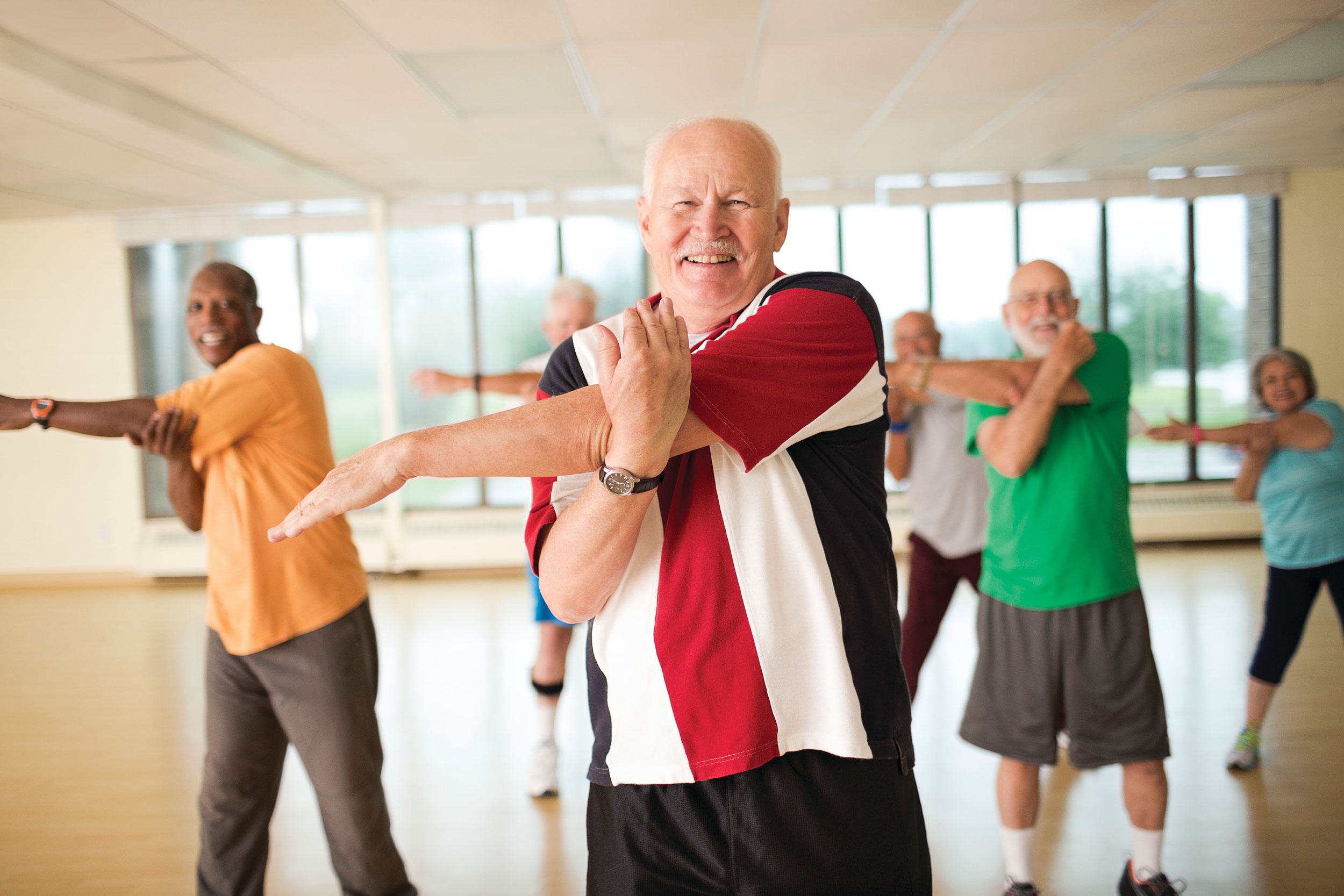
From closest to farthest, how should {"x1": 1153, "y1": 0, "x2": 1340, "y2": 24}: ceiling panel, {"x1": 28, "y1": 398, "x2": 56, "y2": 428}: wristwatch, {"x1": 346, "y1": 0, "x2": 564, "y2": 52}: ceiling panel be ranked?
{"x1": 28, "y1": 398, "x2": 56, "y2": 428}: wristwatch, {"x1": 346, "y1": 0, "x2": 564, "y2": 52}: ceiling panel, {"x1": 1153, "y1": 0, "x2": 1340, "y2": 24}: ceiling panel

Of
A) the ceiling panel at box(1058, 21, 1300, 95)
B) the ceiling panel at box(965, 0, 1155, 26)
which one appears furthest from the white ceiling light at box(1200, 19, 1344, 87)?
the ceiling panel at box(965, 0, 1155, 26)

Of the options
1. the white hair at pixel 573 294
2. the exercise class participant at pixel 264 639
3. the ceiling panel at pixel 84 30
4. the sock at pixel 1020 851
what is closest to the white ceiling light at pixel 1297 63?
the white hair at pixel 573 294

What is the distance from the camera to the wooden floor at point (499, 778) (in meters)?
2.61

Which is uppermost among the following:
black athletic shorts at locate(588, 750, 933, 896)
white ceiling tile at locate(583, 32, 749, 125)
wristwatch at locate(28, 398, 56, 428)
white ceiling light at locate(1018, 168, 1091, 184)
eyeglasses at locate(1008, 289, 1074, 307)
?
white ceiling light at locate(1018, 168, 1091, 184)

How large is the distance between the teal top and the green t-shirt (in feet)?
4.72

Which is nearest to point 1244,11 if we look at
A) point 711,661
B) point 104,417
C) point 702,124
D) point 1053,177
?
point 1053,177

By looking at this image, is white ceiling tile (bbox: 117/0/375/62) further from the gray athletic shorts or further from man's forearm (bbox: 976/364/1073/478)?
the gray athletic shorts

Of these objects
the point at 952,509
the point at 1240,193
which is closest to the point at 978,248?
the point at 1240,193

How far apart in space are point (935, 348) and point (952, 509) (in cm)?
72

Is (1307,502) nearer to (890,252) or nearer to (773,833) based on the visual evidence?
(773,833)

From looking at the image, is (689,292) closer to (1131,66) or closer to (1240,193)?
(1131,66)

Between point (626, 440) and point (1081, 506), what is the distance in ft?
5.57

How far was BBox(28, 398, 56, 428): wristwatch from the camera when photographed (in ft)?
5.64

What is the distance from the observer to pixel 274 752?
2184mm
